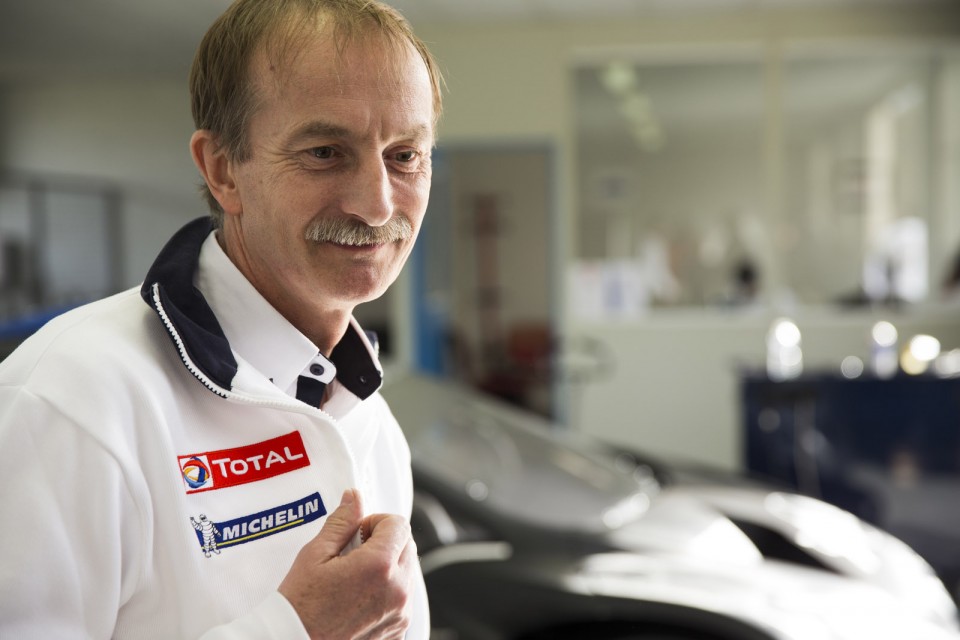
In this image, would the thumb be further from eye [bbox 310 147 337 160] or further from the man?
eye [bbox 310 147 337 160]

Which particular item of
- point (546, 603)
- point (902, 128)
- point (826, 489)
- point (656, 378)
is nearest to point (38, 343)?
point (546, 603)

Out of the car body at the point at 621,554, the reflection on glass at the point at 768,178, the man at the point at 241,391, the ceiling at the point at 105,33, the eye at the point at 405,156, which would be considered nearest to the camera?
the man at the point at 241,391

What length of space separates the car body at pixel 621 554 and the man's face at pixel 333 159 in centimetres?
103

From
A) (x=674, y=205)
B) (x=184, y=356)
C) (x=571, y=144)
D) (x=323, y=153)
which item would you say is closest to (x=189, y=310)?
(x=184, y=356)

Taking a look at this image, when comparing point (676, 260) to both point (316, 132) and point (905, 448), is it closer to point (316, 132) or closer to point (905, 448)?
point (905, 448)

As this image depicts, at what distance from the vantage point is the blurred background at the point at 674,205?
20.0 feet

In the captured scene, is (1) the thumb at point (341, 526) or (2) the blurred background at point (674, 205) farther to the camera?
(2) the blurred background at point (674, 205)

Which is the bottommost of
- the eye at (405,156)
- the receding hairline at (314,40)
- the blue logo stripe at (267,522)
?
the blue logo stripe at (267,522)

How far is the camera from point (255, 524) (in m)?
0.72

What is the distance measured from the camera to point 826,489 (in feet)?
12.9

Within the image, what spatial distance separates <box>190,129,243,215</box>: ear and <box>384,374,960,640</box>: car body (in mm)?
1031

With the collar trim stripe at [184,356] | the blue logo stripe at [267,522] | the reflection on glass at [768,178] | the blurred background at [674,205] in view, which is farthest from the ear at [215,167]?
the reflection on glass at [768,178]

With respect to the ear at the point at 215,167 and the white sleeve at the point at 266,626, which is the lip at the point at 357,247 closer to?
the ear at the point at 215,167

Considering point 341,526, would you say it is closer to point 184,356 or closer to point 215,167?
point 184,356
